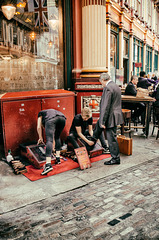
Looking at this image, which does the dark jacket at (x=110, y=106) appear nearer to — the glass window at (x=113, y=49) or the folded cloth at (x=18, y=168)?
the folded cloth at (x=18, y=168)

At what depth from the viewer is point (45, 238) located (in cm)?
275

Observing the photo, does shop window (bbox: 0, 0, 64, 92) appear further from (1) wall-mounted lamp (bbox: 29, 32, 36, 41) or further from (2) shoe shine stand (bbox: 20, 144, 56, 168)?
(2) shoe shine stand (bbox: 20, 144, 56, 168)

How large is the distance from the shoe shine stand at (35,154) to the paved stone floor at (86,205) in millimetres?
487

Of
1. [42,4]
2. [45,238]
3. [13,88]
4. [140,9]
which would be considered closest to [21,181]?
[45,238]

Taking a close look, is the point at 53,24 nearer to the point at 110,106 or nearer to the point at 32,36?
the point at 32,36

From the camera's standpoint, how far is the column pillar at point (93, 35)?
23.6 ft

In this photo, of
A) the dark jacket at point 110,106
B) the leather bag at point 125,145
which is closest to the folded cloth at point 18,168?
the dark jacket at point 110,106

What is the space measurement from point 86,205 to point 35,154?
199cm

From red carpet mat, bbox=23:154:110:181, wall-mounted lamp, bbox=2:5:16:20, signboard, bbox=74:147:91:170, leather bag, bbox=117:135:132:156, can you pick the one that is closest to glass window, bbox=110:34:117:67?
wall-mounted lamp, bbox=2:5:16:20

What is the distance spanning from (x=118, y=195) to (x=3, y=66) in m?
4.31

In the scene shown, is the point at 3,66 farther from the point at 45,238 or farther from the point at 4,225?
the point at 45,238

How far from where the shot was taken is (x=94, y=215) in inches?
126

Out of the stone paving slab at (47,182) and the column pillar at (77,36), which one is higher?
the column pillar at (77,36)

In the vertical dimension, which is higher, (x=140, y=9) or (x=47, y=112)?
(x=140, y=9)
